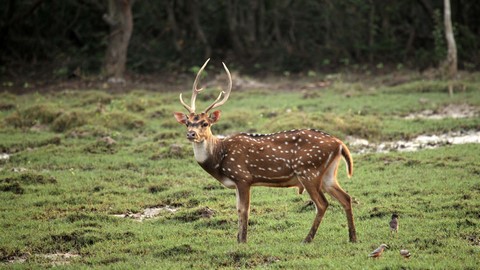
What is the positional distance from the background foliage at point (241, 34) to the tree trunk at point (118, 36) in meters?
1.90

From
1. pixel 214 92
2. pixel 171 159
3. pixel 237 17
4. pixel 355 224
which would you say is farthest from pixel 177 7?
pixel 355 224

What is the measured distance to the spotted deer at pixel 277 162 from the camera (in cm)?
973

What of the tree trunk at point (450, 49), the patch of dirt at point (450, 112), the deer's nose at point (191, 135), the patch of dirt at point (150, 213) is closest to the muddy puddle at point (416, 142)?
the patch of dirt at point (450, 112)

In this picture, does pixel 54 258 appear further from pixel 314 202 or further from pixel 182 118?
pixel 314 202

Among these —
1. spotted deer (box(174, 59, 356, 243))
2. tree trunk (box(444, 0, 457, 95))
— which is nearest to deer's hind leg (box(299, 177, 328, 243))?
spotted deer (box(174, 59, 356, 243))

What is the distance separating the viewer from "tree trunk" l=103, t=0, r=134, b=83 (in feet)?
81.0

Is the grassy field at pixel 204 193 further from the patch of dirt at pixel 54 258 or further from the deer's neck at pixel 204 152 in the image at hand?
the deer's neck at pixel 204 152

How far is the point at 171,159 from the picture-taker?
15.3 metres

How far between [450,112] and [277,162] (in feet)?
32.4

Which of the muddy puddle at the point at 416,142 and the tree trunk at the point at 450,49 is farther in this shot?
the tree trunk at the point at 450,49

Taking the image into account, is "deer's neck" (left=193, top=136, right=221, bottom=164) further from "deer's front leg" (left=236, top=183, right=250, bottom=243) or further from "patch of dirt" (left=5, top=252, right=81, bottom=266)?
"patch of dirt" (left=5, top=252, right=81, bottom=266)

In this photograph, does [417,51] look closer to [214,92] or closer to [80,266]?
[214,92]

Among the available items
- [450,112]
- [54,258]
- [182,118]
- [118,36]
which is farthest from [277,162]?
[118,36]

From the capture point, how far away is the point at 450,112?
18750 mm
